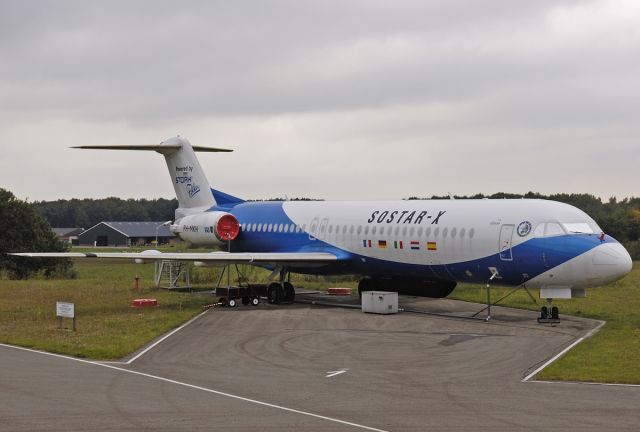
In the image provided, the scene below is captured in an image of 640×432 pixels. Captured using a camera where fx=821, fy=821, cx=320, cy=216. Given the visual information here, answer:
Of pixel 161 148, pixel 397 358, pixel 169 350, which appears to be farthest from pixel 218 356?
pixel 161 148

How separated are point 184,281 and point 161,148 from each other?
885 centimetres

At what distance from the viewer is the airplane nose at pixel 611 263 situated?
24.5m

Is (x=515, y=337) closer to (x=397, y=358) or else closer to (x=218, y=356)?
(x=397, y=358)

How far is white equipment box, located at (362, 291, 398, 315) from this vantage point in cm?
2903

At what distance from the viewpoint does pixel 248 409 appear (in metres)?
14.2

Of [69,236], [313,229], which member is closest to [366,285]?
[313,229]

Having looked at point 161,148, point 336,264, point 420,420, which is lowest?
point 420,420

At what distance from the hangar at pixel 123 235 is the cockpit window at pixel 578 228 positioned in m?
117

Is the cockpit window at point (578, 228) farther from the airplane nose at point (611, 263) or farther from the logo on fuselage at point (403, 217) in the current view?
the logo on fuselage at point (403, 217)

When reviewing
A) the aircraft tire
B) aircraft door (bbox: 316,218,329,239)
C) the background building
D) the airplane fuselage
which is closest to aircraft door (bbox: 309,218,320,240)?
the airplane fuselage

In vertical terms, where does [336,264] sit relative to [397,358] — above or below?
above

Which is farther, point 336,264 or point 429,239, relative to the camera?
point 336,264

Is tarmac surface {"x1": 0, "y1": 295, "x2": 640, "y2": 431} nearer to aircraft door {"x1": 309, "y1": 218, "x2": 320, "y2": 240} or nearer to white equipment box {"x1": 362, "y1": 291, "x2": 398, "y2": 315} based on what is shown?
white equipment box {"x1": 362, "y1": 291, "x2": 398, "y2": 315}

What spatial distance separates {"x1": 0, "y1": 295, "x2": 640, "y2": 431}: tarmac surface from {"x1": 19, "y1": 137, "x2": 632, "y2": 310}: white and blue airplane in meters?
2.07
